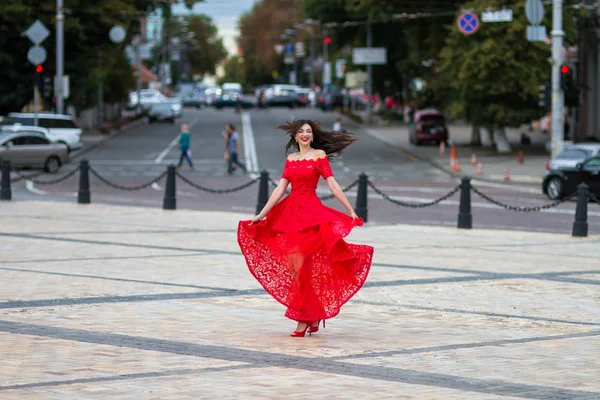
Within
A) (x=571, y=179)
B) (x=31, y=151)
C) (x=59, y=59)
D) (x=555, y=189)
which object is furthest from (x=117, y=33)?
(x=571, y=179)

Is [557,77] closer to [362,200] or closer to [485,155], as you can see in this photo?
[362,200]

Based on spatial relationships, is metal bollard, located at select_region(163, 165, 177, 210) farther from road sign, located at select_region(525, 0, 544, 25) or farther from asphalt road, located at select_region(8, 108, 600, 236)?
road sign, located at select_region(525, 0, 544, 25)

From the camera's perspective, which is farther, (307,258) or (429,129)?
(429,129)

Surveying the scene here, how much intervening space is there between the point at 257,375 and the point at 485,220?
56.2ft

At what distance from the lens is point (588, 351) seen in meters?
9.77

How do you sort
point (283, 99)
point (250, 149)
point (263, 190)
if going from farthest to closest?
point (283, 99) < point (250, 149) < point (263, 190)

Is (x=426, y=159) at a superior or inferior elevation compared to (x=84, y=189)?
inferior

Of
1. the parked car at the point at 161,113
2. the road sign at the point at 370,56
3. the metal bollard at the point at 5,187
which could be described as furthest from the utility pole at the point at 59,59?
the parked car at the point at 161,113

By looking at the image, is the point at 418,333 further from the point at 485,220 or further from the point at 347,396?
the point at 485,220

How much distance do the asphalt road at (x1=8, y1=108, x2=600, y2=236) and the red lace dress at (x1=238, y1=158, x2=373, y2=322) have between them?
1307 mm

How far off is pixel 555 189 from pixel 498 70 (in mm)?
17845

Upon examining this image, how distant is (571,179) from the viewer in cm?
3081

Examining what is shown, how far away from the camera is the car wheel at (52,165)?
4072 cm

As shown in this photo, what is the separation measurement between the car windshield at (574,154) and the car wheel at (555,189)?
101 centimetres
